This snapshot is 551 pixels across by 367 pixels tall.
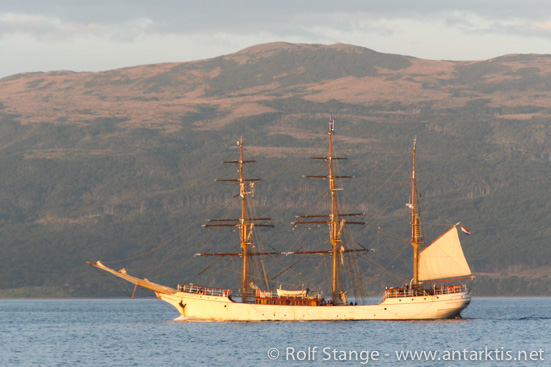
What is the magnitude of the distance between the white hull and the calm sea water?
1.64 metres

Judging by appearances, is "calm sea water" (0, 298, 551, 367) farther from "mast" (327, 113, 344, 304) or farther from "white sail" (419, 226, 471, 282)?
"white sail" (419, 226, 471, 282)

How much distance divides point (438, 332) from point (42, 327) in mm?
64164

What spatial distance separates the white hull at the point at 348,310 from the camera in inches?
5723

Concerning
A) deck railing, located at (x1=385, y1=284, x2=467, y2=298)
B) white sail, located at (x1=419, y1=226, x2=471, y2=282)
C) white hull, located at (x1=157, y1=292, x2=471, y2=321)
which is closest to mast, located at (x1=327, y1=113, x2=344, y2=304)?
white hull, located at (x1=157, y1=292, x2=471, y2=321)

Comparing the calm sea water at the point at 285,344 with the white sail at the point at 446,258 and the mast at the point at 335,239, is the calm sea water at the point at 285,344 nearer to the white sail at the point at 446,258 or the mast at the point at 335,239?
the mast at the point at 335,239

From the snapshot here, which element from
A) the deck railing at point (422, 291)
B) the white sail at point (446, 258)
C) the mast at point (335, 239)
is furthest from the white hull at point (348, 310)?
the mast at point (335, 239)

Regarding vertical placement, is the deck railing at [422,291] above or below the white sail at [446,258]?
below

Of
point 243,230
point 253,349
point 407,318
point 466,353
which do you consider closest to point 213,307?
point 243,230

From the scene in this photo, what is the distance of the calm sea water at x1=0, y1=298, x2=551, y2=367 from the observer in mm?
103875

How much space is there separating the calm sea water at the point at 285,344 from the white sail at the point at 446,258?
6596mm

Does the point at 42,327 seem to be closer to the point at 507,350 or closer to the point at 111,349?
the point at 111,349

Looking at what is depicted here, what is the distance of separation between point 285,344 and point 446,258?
36.5m

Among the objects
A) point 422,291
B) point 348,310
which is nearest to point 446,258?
point 422,291

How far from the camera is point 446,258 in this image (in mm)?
146125
